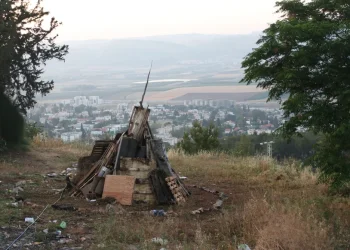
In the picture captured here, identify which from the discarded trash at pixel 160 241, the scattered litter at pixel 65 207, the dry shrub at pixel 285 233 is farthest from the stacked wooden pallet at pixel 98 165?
the dry shrub at pixel 285 233

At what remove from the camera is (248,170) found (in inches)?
549

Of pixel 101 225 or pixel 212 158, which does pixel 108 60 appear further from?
pixel 101 225

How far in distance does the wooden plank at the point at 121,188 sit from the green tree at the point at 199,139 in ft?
45.2

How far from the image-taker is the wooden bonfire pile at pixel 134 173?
9375mm

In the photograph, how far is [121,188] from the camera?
9312 millimetres

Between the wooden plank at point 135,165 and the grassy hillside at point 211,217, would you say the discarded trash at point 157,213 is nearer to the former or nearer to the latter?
the grassy hillside at point 211,217

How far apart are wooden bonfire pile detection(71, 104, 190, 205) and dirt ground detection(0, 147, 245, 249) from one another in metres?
0.29

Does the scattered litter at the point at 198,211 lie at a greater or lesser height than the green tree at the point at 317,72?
lesser

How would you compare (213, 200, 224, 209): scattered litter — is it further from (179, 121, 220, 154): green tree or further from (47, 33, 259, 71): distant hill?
(47, 33, 259, 71): distant hill

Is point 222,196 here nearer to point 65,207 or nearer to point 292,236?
point 65,207

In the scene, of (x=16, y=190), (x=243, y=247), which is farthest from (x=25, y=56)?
(x=243, y=247)

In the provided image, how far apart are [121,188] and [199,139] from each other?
46.9ft

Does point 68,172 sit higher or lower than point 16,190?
lower

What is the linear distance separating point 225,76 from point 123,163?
81.3 meters
